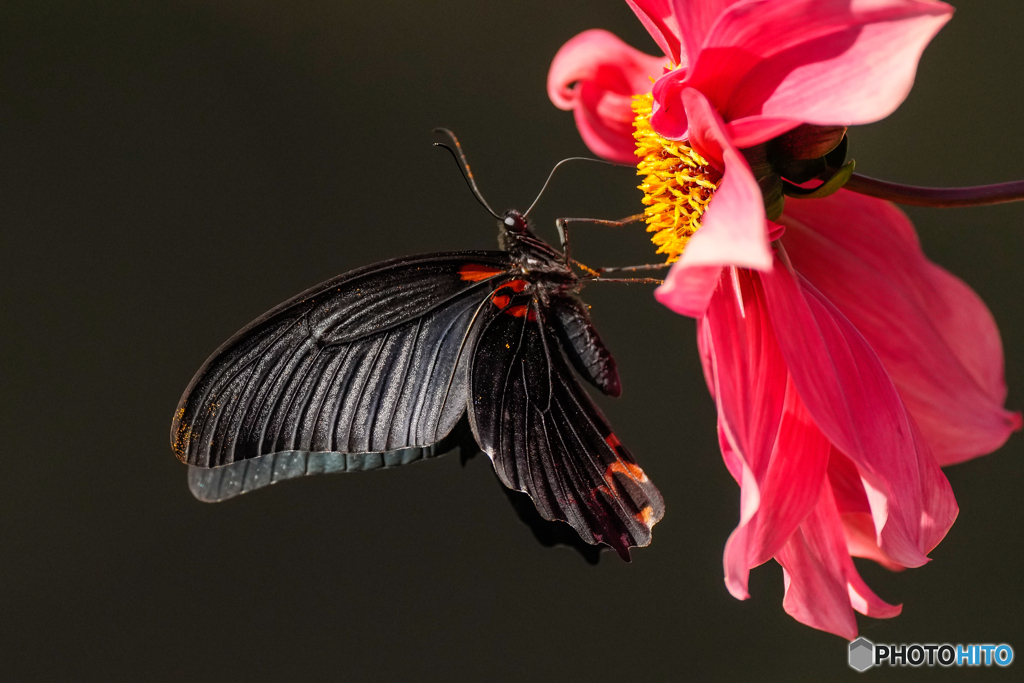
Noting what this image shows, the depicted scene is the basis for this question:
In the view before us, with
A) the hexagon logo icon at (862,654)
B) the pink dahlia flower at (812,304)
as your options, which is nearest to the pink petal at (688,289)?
the pink dahlia flower at (812,304)

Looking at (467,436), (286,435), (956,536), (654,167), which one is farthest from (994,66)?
(286,435)

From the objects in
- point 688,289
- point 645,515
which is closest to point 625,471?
point 645,515

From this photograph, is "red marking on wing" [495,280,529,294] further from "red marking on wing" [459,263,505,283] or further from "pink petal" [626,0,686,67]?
"pink petal" [626,0,686,67]

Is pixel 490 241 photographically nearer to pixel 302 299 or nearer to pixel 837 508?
pixel 302 299

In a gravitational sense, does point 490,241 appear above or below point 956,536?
above

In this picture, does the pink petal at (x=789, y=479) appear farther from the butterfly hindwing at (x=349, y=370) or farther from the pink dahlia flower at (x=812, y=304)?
the butterfly hindwing at (x=349, y=370)

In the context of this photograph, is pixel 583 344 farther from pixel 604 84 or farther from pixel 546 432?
pixel 604 84

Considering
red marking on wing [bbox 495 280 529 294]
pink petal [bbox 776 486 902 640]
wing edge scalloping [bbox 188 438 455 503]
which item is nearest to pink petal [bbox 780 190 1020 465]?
pink petal [bbox 776 486 902 640]
